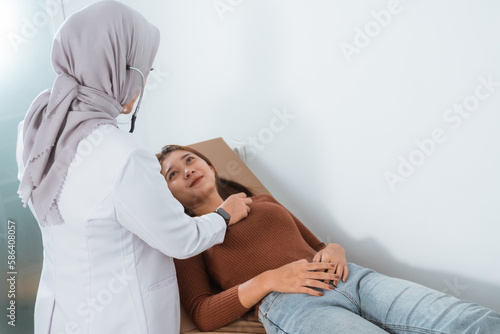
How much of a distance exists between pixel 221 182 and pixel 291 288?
0.71 m

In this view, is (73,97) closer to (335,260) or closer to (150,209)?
(150,209)

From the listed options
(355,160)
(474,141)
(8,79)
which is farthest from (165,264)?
(8,79)

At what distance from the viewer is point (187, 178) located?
1.68m

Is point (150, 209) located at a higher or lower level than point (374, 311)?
higher

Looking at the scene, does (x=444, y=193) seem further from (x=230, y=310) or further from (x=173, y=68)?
(x=173, y=68)

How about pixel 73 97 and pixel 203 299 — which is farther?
pixel 203 299

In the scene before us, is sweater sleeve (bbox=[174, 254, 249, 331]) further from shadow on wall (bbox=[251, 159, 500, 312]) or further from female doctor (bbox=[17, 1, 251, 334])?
shadow on wall (bbox=[251, 159, 500, 312])

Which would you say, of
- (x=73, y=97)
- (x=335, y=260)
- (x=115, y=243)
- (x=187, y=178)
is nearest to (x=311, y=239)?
(x=335, y=260)

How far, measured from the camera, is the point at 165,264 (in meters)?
1.22

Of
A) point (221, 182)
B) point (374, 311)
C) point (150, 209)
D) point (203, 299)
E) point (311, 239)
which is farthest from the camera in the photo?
point (221, 182)

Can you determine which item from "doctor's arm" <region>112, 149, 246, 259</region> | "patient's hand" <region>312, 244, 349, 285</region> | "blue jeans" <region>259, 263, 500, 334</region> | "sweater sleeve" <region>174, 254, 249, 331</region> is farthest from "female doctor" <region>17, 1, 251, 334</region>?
"patient's hand" <region>312, 244, 349, 285</region>

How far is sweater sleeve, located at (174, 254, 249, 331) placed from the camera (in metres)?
1.30

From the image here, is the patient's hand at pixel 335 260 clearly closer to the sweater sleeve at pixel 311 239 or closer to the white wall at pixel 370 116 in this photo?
the sweater sleeve at pixel 311 239

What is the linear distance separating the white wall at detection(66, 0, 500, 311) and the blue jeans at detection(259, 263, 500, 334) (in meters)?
0.29
